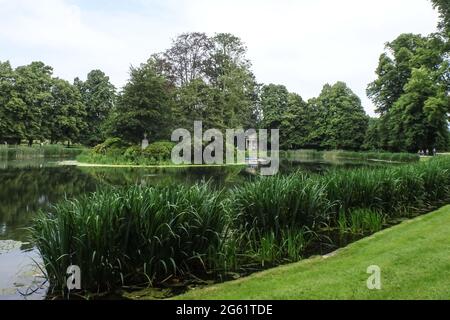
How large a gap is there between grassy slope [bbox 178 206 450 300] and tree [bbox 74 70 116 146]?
153 ft

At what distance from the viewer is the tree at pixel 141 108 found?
2770 centimetres

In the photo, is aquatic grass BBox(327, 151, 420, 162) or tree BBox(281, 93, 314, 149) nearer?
aquatic grass BBox(327, 151, 420, 162)

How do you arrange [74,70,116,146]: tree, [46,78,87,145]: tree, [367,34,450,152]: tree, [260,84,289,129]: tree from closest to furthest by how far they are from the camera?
1. [367,34,450,152]: tree
2. [46,78,87,145]: tree
3. [74,70,116,146]: tree
4. [260,84,289,129]: tree

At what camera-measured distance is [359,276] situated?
3.79 metres

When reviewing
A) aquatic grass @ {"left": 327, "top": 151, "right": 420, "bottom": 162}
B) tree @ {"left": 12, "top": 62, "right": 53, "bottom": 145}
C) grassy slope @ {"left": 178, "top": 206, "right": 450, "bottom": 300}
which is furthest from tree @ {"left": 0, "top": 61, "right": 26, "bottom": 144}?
grassy slope @ {"left": 178, "top": 206, "right": 450, "bottom": 300}

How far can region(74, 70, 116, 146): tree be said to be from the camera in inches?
1933

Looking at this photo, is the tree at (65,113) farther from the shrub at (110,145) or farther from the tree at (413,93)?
the tree at (413,93)

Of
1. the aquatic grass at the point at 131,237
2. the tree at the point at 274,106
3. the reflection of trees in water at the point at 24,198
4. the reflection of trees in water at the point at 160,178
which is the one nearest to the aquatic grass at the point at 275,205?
the aquatic grass at the point at 131,237

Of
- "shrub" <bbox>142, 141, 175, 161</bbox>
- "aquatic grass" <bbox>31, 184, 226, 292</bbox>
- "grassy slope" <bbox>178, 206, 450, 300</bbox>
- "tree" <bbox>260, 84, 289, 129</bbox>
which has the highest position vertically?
"tree" <bbox>260, 84, 289, 129</bbox>

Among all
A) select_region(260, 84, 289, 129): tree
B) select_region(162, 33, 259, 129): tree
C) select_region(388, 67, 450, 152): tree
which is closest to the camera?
select_region(388, 67, 450, 152): tree

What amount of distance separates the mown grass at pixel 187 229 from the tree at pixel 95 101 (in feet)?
149

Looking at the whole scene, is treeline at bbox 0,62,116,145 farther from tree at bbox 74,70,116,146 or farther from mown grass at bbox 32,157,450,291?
mown grass at bbox 32,157,450,291
